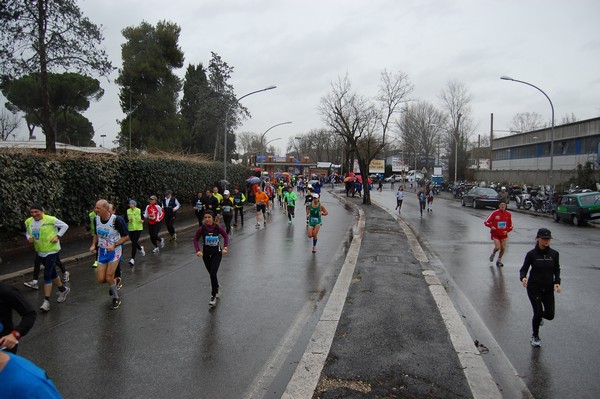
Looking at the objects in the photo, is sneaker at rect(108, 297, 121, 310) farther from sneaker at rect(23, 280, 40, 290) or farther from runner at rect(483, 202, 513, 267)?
runner at rect(483, 202, 513, 267)

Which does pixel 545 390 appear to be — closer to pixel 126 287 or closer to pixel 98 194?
pixel 126 287

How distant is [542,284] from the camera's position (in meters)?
5.38

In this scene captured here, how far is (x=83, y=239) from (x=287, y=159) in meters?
85.0

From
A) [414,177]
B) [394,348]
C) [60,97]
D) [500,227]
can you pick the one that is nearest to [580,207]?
[500,227]

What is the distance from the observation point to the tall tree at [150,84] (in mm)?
38312

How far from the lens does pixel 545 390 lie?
162 inches

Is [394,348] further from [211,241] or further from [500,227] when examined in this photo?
[500,227]

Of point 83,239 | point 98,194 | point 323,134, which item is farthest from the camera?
point 323,134

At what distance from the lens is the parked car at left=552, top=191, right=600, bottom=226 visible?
18.9m

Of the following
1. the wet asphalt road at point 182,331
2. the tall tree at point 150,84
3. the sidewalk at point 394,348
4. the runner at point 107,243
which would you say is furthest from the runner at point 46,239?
the tall tree at point 150,84

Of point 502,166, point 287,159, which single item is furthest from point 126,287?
point 287,159

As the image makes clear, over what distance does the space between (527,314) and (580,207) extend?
15460 millimetres

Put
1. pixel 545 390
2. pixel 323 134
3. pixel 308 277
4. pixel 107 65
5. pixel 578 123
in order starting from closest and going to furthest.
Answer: pixel 545 390 < pixel 308 277 < pixel 107 65 < pixel 578 123 < pixel 323 134

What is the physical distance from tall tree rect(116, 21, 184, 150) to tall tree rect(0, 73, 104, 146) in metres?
2.98
